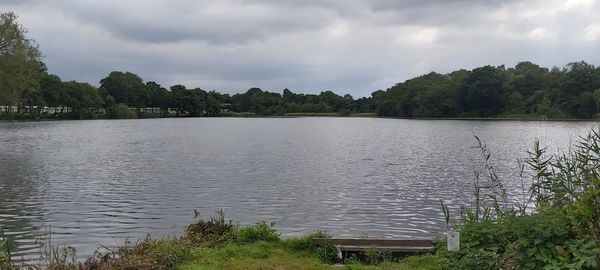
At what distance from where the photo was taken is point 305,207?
15.5 metres

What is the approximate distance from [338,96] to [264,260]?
192756 millimetres

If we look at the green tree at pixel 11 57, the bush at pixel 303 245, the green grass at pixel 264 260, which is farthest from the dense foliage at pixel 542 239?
the green tree at pixel 11 57

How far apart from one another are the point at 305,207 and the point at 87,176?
1196 cm

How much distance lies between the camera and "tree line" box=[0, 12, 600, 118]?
51.3m

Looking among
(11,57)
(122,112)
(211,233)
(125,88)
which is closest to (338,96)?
(125,88)

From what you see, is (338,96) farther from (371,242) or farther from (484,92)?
(371,242)

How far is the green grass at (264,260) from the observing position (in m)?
7.03

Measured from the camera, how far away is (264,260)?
24.8 feet

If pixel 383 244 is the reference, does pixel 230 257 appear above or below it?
below

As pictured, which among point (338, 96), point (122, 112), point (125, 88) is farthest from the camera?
point (338, 96)

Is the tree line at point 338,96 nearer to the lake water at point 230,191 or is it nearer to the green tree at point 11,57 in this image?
the green tree at point 11,57

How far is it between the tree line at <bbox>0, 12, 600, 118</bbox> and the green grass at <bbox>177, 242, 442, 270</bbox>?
151 feet

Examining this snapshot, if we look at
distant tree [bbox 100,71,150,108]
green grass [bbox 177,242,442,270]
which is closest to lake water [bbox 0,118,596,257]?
green grass [bbox 177,242,442,270]

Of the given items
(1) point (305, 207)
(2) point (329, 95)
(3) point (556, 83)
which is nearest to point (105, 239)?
(1) point (305, 207)
